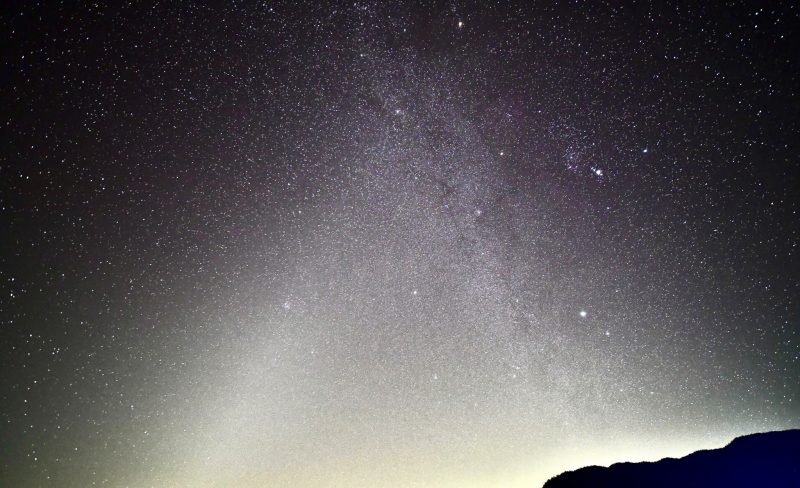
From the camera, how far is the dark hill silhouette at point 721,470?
34484mm

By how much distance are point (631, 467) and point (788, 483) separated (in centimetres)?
1052

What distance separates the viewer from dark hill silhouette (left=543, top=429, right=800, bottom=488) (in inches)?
1358

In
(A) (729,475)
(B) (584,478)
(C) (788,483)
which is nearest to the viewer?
(C) (788,483)

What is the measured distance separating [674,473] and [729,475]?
12.2 feet

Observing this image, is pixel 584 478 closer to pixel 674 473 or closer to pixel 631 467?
pixel 631 467

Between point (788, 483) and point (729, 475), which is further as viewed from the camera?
point (729, 475)

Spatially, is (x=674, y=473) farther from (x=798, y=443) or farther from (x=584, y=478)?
(x=798, y=443)

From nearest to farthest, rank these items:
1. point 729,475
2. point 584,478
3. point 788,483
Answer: point 788,483 → point 729,475 → point 584,478

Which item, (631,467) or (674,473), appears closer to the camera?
(674,473)

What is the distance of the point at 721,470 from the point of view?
36.4 m

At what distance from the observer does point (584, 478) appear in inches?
1564

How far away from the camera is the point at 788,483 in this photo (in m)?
33.0

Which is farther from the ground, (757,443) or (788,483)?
(757,443)

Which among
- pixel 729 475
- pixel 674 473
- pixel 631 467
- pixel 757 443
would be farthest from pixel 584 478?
pixel 757 443
